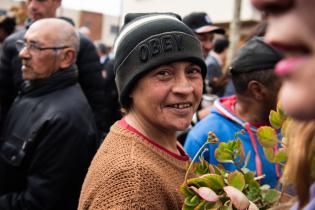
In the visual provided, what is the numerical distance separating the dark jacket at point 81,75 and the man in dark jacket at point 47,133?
1.44 feet

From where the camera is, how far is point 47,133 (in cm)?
278

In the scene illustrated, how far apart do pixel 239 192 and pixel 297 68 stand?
0.72 meters

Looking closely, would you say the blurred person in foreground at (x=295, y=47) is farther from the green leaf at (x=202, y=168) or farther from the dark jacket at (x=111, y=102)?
the dark jacket at (x=111, y=102)

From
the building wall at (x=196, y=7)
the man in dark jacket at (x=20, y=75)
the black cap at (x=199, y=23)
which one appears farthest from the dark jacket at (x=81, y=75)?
the building wall at (x=196, y=7)

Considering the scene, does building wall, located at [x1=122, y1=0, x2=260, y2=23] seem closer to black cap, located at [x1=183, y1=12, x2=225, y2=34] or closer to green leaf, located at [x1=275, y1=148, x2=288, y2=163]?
black cap, located at [x1=183, y1=12, x2=225, y2=34]

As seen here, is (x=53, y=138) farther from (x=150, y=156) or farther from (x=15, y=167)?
(x=150, y=156)

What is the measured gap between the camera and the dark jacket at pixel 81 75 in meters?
3.81

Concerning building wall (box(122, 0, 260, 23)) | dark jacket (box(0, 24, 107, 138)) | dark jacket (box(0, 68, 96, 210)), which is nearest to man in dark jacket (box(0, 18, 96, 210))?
dark jacket (box(0, 68, 96, 210))

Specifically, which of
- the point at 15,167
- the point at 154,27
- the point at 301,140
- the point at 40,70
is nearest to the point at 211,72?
the point at 40,70

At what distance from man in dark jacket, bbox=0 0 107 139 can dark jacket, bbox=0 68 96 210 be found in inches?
27.7

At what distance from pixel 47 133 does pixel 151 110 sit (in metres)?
1.04

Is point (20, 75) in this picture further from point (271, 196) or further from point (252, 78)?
point (271, 196)

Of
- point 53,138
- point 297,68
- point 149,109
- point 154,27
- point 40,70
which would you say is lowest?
point 53,138

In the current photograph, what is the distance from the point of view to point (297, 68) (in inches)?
26.6
